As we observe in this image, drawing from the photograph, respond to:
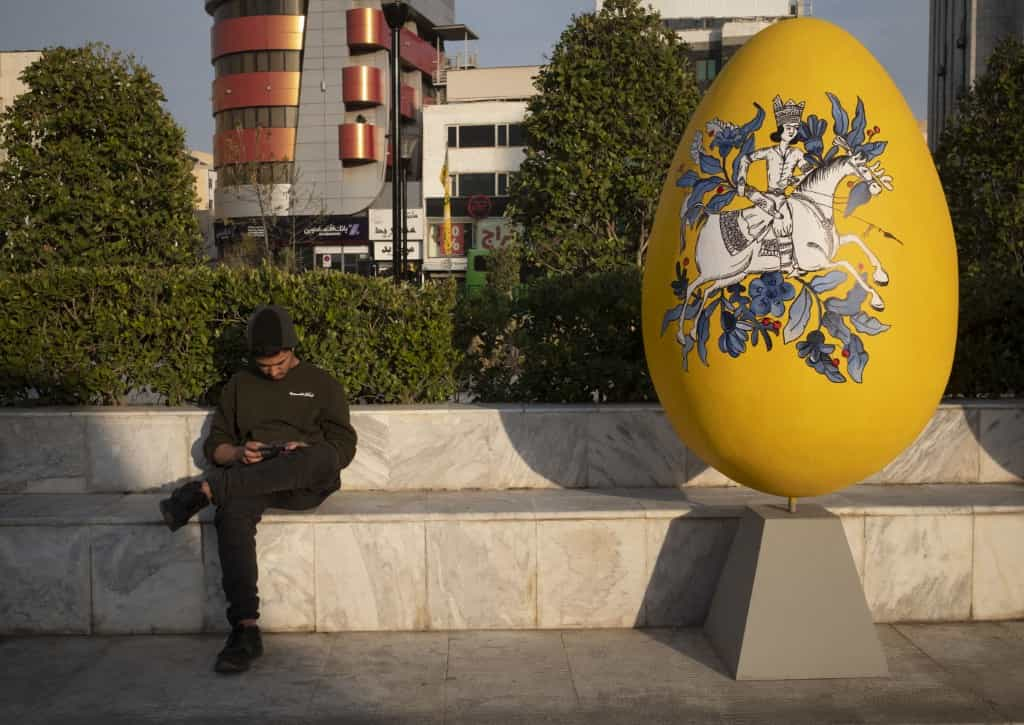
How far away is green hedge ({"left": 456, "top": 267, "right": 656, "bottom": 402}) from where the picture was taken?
25.0 ft

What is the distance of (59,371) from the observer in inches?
295

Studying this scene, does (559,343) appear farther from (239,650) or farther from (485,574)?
(239,650)

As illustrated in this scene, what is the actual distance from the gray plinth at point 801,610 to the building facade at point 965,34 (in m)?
33.0

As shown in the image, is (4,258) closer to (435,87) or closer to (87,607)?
(87,607)

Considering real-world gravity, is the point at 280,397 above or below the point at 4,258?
below

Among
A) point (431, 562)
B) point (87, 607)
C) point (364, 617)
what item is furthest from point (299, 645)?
point (87, 607)

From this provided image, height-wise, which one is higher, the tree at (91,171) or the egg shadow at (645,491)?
the tree at (91,171)

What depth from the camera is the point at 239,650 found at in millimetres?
5293

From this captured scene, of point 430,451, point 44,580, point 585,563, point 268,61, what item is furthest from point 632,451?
point 268,61

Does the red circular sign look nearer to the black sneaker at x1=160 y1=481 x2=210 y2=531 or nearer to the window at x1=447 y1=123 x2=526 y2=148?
the window at x1=447 y1=123 x2=526 y2=148

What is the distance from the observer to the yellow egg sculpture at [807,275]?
482cm

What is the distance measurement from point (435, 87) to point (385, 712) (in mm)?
67508

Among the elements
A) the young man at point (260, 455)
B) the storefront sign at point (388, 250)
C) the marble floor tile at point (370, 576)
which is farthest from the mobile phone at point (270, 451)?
the storefront sign at point (388, 250)

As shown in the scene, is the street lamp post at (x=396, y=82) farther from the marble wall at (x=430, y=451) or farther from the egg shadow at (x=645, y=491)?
the egg shadow at (x=645, y=491)
